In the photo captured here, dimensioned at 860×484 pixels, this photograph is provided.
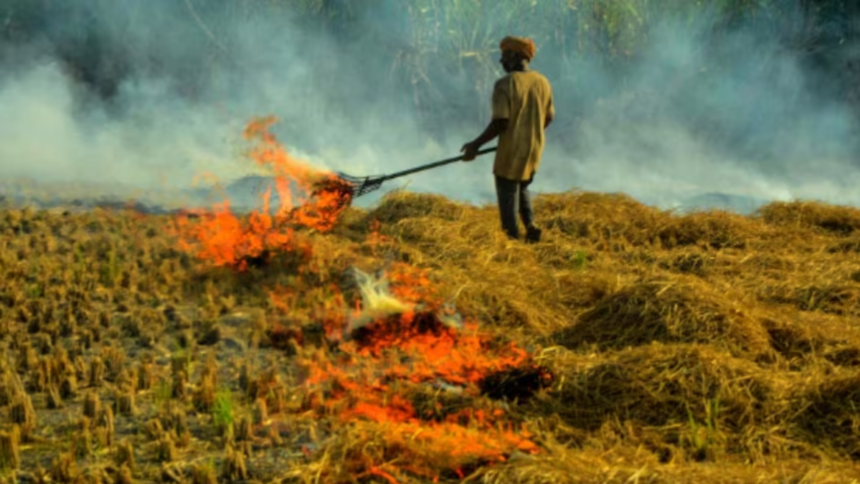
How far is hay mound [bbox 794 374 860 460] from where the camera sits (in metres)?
5.04

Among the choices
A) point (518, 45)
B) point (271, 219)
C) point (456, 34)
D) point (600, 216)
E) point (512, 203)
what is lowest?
point (271, 219)

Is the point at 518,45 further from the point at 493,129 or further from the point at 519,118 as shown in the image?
the point at 493,129

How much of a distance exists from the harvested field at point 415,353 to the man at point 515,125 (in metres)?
0.46

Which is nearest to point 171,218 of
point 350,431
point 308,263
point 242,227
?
point 242,227

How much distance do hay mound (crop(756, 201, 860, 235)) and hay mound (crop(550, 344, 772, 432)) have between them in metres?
5.71

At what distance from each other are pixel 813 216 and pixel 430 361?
6.52m

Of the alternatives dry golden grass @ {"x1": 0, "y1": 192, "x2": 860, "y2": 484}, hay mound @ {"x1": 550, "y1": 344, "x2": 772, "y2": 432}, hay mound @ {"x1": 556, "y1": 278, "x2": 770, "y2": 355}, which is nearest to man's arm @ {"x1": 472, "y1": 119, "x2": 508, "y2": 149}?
dry golden grass @ {"x1": 0, "y1": 192, "x2": 860, "y2": 484}

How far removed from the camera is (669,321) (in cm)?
639

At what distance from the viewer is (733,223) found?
33.9 feet

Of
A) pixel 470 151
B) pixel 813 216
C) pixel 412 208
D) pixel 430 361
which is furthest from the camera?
pixel 813 216

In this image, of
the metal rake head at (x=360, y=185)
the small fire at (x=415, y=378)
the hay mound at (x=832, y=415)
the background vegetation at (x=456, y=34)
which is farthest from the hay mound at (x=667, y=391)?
the background vegetation at (x=456, y=34)

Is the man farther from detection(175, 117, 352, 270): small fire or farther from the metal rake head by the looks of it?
detection(175, 117, 352, 270): small fire

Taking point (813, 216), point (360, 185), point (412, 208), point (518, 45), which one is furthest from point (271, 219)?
point (813, 216)

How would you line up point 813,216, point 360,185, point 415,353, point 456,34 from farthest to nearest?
1. point 456,34
2. point 813,216
3. point 360,185
4. point 415,353
